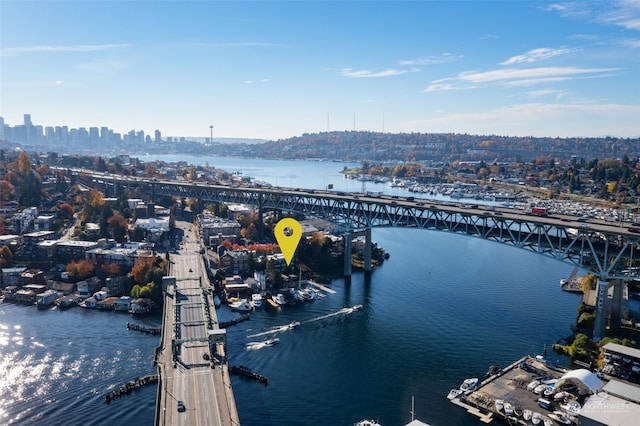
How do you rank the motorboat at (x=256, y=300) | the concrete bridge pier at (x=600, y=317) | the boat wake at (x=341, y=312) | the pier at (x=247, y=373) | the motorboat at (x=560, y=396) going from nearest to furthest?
the motorboat at (x=560, y=396)
the pier at (x=247, y=373)
the concrete bridge pier at (x=600, y=317)
the boat wake at (x=341, y=312)
the motorboat at (x=256, y=300)

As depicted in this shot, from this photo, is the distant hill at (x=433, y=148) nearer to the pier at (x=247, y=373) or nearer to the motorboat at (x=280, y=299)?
the motorboat at (x=280, y=299)

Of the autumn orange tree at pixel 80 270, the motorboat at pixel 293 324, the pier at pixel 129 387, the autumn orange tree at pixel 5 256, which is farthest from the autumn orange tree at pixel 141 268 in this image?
the pier at pixel 129 387

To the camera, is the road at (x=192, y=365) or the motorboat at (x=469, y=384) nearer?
the road at (x=192, y=365)

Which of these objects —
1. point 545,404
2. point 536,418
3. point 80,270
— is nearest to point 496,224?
point 545,404

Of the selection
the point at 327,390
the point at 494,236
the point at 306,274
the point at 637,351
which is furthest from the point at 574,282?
the point at 327,390

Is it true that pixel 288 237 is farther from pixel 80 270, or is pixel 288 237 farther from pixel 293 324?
pixel 80 270

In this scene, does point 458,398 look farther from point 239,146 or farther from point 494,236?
point 239,146
